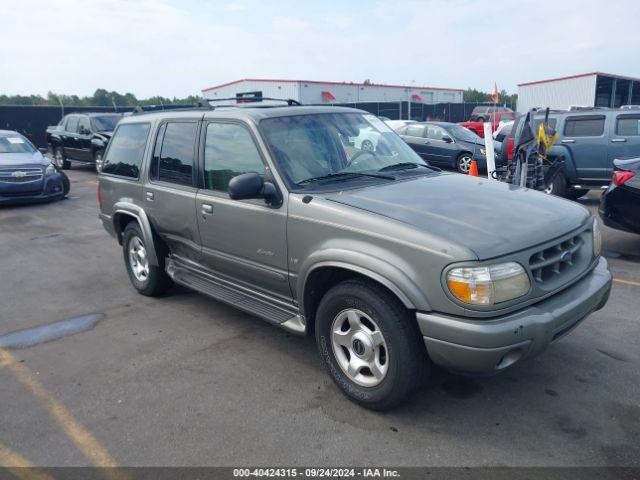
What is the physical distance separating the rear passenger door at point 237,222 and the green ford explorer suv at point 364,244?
0.04 ft

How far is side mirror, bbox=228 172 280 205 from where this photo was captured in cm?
362

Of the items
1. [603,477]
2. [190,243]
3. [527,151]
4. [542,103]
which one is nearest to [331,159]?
[190,243]

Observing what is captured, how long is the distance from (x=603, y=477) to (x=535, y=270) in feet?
3.62

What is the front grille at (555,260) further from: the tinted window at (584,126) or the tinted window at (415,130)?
the tinted window at (415,130)

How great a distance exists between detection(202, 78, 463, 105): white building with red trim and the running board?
105 ft

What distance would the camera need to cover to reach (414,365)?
314 cm

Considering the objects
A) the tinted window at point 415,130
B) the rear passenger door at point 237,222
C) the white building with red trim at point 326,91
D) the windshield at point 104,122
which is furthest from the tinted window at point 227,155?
the white building with red trim at point 326,91

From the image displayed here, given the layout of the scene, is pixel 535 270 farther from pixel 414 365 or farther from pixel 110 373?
pixel 110 373

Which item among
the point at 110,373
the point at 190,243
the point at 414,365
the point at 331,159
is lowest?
the point at 110,373

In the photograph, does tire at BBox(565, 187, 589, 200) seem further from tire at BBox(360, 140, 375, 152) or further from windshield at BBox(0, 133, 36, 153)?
windshield at BBox(0, 133, 36, 153)

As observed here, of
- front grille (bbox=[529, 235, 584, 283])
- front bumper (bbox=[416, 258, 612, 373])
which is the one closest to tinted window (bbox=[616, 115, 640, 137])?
front grille (bbox=[529, 235, 584, 283])

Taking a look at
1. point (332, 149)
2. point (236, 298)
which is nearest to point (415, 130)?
point (332, 149)

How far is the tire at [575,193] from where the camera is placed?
11.4 m

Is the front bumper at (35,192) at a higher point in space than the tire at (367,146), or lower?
lower
